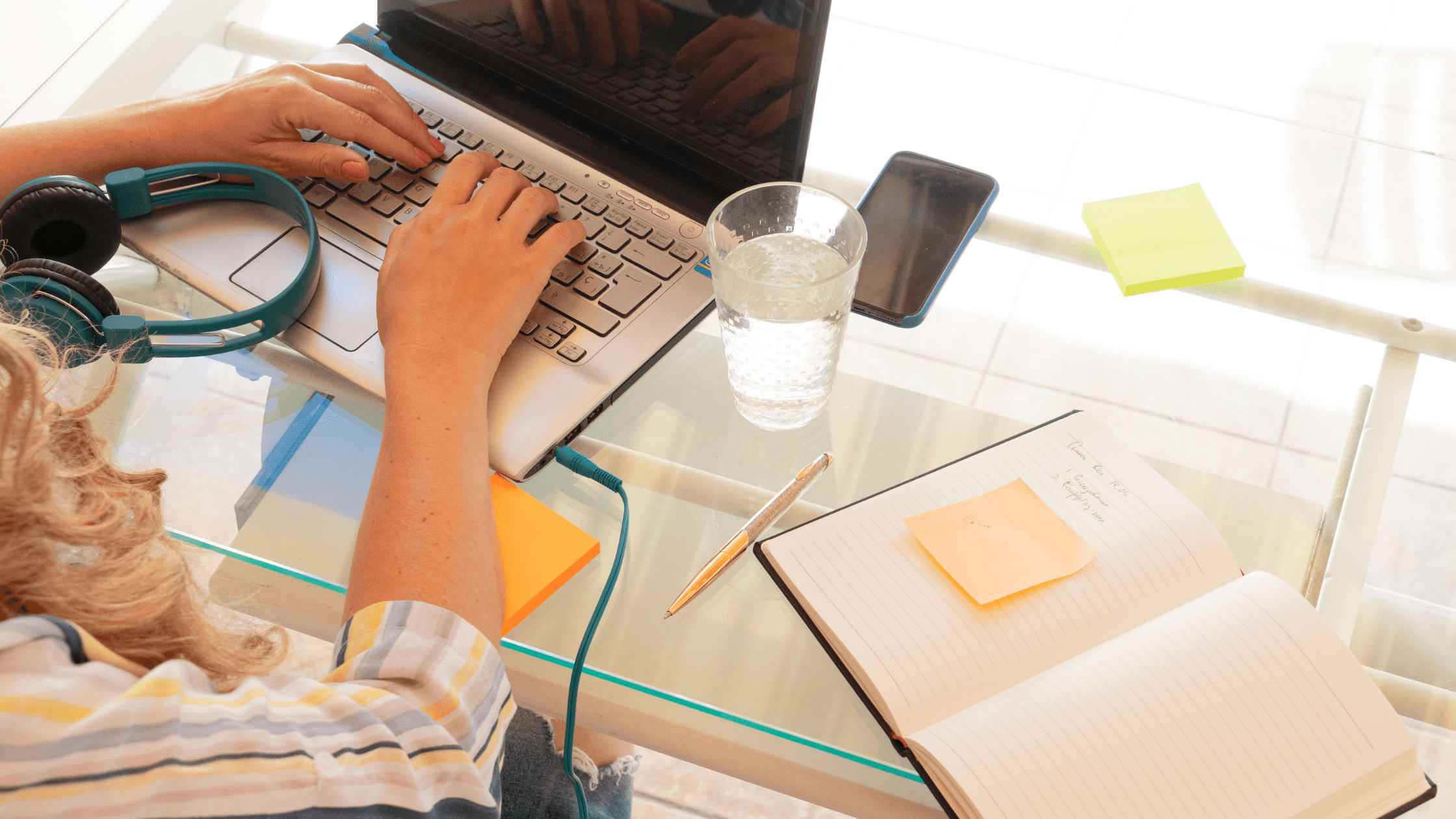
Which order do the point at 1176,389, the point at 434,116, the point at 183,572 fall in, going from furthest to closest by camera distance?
the point at 434,116 < the point at 1176,389 < the point at 183,572

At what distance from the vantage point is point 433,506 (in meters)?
0.57

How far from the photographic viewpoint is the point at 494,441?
0.64 m

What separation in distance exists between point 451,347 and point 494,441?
0.22 feet

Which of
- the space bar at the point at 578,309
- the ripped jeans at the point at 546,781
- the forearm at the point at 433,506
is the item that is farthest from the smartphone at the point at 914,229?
the ripped jeans at the point at 546,781

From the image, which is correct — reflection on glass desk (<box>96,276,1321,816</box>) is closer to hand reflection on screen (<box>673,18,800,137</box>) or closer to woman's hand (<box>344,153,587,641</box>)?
woman's hand (<box>344,153,587,641</box>)

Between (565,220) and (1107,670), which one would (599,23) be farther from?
(1107,670)

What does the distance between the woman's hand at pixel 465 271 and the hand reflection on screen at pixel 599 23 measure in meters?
0.11

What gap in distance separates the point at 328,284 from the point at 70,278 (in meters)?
0.16

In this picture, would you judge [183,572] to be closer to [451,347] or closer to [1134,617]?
[451,347]

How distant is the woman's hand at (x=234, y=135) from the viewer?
2.54ft

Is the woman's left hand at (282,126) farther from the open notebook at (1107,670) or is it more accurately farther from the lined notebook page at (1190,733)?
the lined notebook page at (1190,733)

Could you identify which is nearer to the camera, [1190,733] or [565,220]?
[1190,733]

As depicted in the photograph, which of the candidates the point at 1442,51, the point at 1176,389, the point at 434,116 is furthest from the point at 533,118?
the point at 1442,51

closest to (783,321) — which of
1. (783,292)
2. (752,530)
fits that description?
(783,292)
